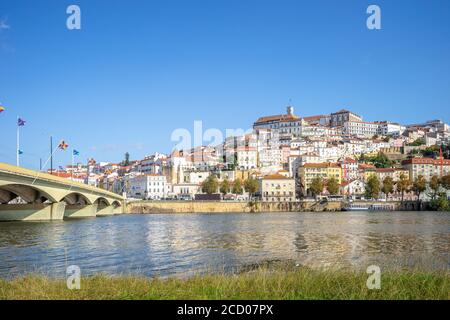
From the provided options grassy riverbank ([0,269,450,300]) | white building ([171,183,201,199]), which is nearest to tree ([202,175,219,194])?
white building ([171,183,201,199])

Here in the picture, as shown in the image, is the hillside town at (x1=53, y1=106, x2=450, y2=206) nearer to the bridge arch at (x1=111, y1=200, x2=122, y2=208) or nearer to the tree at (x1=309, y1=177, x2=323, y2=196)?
the tree at (x1=309, y1=177, x2=323, y2=196)

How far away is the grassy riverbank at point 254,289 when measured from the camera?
38.3 ft

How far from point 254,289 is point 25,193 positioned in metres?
54.0

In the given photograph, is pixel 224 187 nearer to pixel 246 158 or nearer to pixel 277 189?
pixel 277 189

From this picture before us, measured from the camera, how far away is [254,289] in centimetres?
1245

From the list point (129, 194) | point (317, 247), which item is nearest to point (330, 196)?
point (129, 194)

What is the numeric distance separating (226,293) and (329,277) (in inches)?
150

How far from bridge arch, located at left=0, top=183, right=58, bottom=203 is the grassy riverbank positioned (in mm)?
43088

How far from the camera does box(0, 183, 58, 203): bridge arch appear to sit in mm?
55287

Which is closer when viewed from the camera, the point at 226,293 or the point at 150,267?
the point at 226,293

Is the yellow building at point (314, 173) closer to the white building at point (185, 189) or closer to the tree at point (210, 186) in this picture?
the tree at point (210, 186)

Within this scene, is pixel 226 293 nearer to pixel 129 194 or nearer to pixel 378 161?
pixel 129 194

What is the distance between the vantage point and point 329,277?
1427 cm

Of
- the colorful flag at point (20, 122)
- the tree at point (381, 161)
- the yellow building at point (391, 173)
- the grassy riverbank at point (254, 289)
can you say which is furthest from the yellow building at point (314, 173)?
the grassy riverbank at point (254, 289)
